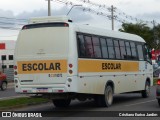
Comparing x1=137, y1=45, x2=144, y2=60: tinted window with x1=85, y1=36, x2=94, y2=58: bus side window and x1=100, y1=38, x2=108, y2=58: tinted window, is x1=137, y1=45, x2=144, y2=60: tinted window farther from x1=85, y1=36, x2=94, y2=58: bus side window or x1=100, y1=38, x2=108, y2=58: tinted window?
x1=85, y1=36, x2=94, y2=58: bus side window

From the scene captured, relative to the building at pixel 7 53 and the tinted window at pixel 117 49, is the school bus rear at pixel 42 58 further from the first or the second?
the building at pixel 7 53

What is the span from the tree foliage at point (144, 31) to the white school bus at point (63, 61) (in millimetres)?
63284

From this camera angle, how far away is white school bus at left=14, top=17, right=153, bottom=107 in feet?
53.1

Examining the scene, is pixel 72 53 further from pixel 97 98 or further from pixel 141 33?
pixel 141 33

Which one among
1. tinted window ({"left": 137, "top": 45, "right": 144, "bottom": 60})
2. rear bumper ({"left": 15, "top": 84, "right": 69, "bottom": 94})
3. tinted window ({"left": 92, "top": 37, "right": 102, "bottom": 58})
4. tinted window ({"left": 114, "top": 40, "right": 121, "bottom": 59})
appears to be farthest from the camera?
tinted window ({"left": 137, "top": 45, "right": 144, "bottom": 60})

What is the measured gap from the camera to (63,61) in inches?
636

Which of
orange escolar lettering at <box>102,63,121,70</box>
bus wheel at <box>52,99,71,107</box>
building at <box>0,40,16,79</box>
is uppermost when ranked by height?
building at <box>0,40,16,79</box>

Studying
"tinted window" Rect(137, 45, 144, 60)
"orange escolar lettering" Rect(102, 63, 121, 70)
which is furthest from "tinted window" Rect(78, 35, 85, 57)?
"tinted window" Rect(137, 45, 144, 60)

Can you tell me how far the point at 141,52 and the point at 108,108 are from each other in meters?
5.97

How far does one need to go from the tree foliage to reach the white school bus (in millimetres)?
63284

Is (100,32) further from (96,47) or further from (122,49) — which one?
(122,49)

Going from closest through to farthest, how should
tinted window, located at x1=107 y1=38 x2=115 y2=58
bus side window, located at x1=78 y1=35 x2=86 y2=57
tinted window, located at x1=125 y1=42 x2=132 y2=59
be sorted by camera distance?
bus side window, located at x1=78 y1=35 x2=86 y2=57 < tinted window, located at x1=107 y1=38 x2=115 y2=58 < tinted window, located at x1=125 y1=42 x2=132 y2=59

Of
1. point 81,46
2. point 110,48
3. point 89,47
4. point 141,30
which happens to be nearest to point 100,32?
point 110,48

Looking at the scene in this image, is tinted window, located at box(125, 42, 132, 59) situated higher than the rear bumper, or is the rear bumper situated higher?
tinted window, located at box(125, 42, 132, 59)
